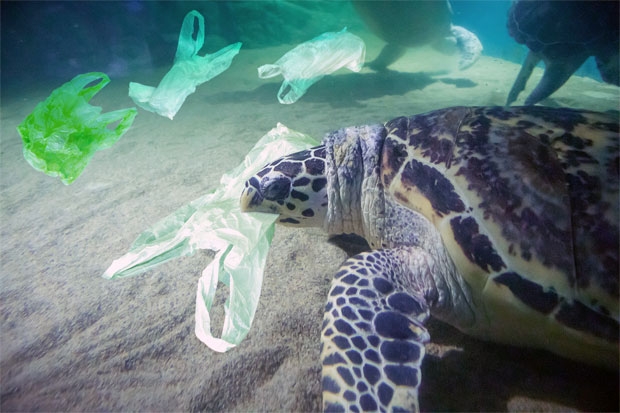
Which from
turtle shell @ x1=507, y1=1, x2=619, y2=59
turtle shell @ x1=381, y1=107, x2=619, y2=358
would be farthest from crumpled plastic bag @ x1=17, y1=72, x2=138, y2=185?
turtle shell @ x1=507, y1=1, x2=619, y2=59

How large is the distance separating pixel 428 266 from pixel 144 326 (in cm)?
143

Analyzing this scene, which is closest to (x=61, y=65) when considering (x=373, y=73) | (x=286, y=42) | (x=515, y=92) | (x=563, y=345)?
(x=286, y=42)

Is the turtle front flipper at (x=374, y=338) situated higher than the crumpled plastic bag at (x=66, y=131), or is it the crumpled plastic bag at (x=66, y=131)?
the crumpled plastic bag at (x=66, y=131)

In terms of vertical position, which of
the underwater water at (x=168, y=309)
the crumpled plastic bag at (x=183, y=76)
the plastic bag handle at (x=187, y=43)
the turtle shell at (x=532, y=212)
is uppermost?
the plastic bag handle at (x=187, y=43)

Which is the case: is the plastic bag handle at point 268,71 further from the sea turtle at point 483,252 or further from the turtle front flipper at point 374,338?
the turtle front flipper at point 374,338

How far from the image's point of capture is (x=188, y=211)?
6.85 feet

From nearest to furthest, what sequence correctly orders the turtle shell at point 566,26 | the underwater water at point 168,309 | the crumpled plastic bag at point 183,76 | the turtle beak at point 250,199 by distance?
the underwater water at point 168,309 → the turtle beak at point 250,199 → the crumpled plastic bag at point 183,76 → the turtle shell at point 566,26

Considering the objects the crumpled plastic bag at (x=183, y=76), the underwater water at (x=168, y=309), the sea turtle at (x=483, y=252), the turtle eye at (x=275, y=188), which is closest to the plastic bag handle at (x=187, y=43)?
the crumpled plastic bag at (x=183, y=76)

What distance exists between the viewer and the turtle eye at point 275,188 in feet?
6.29

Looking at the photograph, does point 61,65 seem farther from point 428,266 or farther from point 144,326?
point 428,266

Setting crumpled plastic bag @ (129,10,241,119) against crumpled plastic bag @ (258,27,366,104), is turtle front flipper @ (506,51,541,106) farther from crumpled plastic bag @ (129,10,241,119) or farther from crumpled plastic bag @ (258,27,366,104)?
crumpled plastic bag @ (129,10,241,119)

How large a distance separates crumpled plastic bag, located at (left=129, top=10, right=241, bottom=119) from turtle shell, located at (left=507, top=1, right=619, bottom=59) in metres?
4.78

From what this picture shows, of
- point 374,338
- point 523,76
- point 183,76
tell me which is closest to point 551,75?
point 523,76

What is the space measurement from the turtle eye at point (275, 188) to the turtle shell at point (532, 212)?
74 cm
